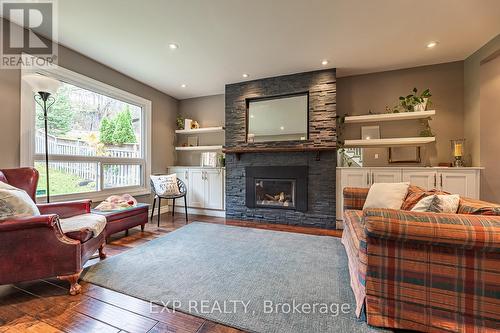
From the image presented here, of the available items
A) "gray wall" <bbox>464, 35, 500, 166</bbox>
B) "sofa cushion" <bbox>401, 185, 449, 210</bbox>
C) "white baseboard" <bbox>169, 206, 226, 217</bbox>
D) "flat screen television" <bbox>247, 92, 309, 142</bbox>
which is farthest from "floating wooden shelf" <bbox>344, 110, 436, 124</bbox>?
"white baseboard" <bbox>169, 206, 226, 217</bbox>

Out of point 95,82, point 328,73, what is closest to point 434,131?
point 328,73

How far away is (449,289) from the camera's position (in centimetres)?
111

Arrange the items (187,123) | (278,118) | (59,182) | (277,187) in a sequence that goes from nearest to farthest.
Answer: (59,182) → (278,118) → (277,187) → (187,123)

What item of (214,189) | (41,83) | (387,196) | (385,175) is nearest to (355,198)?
(387,196)

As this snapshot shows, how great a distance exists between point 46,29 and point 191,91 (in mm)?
2299

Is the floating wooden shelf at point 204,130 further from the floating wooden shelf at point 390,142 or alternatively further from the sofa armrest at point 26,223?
the sofa armrest at point 26,223

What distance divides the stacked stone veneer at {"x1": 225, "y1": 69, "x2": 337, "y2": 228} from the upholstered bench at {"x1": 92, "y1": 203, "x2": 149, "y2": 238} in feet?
5.07

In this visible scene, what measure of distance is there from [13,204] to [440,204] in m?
3.22

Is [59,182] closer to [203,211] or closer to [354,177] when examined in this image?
[203,211]

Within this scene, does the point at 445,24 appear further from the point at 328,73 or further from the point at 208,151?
the point at 208,151

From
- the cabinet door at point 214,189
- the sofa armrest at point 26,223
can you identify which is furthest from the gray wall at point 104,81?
the sofa armrest at point 26,223

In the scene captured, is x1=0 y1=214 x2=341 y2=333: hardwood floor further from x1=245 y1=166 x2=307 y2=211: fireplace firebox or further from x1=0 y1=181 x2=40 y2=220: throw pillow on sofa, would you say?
x1=245 y1=166 x2=307 y2=211: fireplace firebox

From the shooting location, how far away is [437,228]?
1071 mm

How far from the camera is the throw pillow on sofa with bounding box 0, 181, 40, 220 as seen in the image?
5.03ft
